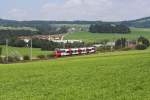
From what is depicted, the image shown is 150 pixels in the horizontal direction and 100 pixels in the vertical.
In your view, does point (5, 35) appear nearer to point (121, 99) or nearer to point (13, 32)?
point (13, 32)

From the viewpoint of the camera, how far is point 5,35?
538ft

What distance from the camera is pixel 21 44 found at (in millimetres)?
135875

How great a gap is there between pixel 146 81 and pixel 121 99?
3.43 metres

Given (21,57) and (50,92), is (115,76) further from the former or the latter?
(21,57)

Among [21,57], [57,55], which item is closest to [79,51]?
[57,55]

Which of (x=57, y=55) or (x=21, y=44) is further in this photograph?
(x=21, y=44)

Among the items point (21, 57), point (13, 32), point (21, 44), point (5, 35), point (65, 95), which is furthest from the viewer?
point (13, 32)

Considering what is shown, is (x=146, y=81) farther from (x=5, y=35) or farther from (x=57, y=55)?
(x=5, y=35)

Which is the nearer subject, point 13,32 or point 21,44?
point 21,44

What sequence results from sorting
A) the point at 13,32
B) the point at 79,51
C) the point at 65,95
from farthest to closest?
the point at 13,32
the point at 79,51
the point at 65,95

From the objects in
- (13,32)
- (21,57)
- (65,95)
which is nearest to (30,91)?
(65,95)

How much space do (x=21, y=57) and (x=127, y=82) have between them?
274 feet

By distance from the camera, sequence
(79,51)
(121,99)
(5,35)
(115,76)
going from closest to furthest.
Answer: (121,99) < (115,76) < (79,51) < (5,35)

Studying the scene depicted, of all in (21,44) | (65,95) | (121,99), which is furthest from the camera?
(21,44)
